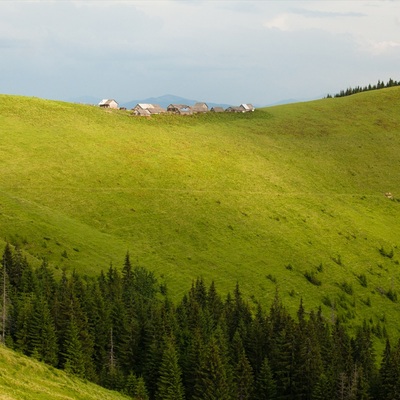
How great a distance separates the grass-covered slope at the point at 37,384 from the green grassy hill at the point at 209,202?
26.0 meters

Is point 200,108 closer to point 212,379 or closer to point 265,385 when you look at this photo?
point 265,385

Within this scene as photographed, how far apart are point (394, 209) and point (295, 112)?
2484 inches

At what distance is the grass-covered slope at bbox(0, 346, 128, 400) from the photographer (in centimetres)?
3189

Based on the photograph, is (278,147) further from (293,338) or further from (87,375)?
(87,375)

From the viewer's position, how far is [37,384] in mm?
35000

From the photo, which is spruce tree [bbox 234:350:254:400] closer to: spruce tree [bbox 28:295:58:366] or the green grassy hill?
spruce tree [bbox 28:295:58:366]

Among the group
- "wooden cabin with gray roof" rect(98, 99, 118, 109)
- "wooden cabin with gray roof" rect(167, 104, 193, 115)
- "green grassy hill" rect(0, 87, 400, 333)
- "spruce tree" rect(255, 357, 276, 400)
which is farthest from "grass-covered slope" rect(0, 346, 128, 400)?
"wooden cabin with gray roof" rect(98, 99, 118, 109)

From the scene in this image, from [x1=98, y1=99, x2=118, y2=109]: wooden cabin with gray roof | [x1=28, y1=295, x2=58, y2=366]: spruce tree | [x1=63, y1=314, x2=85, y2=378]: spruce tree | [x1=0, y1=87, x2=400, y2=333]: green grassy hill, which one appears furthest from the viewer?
[x1=98, y1=99, x2=118, y2=109]: wooden cabin with gray roof

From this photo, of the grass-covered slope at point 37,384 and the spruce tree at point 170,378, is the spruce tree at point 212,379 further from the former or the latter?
the grass-covered slope at point 37,384

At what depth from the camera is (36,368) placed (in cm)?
3884

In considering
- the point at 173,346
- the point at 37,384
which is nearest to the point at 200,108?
the point at 173,346

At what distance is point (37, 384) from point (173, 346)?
17019 millimetres

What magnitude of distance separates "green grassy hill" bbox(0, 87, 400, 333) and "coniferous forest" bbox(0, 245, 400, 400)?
11.7 m

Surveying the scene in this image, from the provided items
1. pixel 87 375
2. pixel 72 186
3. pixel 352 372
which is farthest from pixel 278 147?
pixel 87 375
